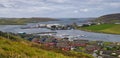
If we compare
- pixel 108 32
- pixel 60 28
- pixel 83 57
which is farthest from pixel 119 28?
pixel 83 57

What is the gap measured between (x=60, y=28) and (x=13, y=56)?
143 metres

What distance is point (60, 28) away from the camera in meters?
150

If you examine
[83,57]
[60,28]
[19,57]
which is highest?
[19,57]

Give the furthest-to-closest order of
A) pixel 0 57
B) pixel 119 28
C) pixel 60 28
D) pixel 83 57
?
pixel 60 28 → pixel 119 28 → pixel 83 57 → pixel 0 57

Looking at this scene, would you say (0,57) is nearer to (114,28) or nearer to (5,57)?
(5,57)

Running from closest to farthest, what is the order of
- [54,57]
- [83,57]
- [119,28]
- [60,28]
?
[54,57] → [83,57] → [119,28] → [60,28]

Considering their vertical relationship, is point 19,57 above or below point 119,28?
above

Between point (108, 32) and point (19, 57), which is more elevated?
point (19, 57)

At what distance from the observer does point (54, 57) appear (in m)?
11.9

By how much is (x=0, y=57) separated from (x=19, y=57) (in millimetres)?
533

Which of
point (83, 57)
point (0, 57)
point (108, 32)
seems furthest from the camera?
point (108, 32)

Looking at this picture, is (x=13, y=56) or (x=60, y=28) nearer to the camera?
(x=13, y=56)

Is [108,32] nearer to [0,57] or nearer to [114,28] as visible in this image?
[114,28]

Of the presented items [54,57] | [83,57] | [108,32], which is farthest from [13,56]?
[108,32]
